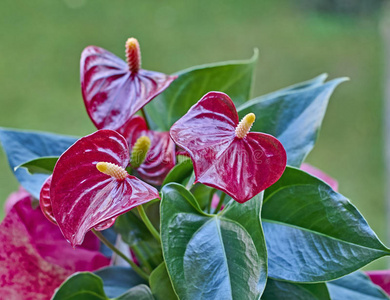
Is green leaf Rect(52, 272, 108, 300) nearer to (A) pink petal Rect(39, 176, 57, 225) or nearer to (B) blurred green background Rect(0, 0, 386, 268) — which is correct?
(A) pink petal Rect(39, 176, 57, 225)

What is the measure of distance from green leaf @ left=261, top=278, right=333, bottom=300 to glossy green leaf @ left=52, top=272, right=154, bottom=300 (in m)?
0.08

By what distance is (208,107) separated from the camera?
0.34 metres

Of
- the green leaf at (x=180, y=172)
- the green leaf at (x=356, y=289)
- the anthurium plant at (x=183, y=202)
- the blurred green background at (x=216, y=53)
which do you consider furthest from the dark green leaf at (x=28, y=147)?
the blurred green background at (x=216, y=53)

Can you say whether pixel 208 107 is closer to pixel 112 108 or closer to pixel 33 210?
pixel 112 108

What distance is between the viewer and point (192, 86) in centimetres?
49

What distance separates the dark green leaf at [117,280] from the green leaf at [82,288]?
0.5 inches

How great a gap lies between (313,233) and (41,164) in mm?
196

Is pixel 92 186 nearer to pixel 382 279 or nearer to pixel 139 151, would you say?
pixel 139 151

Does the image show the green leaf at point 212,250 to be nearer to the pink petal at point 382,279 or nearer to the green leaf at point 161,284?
the green leaf at point 161,284

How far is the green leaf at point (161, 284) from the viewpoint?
1.26 feet

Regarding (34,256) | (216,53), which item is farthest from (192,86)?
(216,53)

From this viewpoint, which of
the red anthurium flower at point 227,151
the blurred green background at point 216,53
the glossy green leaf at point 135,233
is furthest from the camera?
the blurred green background at point 216,53

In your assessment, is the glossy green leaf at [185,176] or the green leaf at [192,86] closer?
the glossy green leaf at [185,176]

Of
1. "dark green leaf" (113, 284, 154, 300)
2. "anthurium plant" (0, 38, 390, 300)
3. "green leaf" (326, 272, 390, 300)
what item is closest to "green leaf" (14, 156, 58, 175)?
"anthurium plant" (0, 38, 390, 300)
